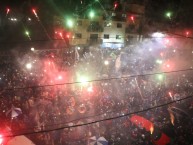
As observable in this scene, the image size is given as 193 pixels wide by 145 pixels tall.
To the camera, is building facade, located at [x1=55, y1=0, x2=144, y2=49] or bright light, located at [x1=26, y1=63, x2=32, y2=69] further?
building facade, located at [x1=55, y1=0, x2=144, y2=49]

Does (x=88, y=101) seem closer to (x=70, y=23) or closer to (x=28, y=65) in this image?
(x=28, y=65)

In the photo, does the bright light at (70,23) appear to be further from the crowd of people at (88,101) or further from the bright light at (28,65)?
the bright light at (28,65)

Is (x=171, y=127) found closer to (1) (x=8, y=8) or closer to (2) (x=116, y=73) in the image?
(2) (x=116, y=73)

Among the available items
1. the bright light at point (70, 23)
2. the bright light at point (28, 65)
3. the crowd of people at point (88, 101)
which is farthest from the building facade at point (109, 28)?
the bright light at point (28, 65)

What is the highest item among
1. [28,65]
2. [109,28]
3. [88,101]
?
→ [109,28]

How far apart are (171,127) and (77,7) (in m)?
24.2

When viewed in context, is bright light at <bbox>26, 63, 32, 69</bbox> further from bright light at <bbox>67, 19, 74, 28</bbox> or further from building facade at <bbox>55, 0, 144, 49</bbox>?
bright light at <bbox>67, 19, 74, 28</bbox>

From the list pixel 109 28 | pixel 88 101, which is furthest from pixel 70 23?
pixel 88 101

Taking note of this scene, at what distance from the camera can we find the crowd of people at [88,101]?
39.8 ft

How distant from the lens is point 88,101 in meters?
16.1

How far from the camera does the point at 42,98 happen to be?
620 inches

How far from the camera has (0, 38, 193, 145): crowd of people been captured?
12.1 metres

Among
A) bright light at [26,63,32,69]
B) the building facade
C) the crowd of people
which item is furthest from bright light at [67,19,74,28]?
bright light at [26,63,32,69]

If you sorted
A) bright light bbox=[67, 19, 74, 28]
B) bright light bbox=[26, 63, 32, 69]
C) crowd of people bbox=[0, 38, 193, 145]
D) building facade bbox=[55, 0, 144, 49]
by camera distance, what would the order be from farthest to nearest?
building facade bbox=[55, 0, 144, 49], bright light bbox=[67, 19, 74, 28], bright light bbox=[26, 63, 32, 69], crowd of people bbox=[0, 38, 193, 145]
